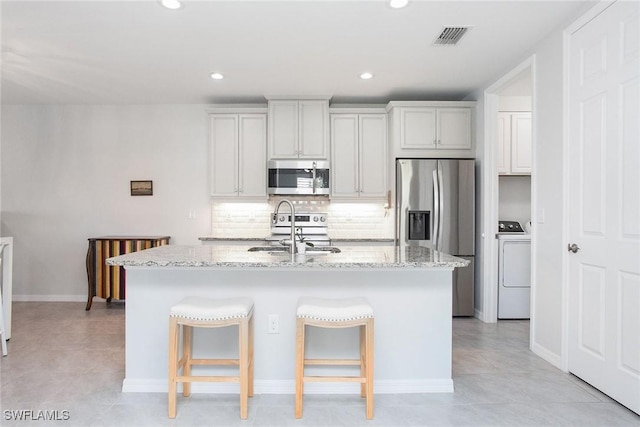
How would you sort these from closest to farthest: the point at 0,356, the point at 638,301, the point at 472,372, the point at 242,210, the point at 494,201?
the point at 638,301 < the point at 472,372 < the point at 0,356 < the point at 494,201 < the point at 242,210

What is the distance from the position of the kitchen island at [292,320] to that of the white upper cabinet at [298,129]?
2.26 meters

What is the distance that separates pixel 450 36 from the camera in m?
2.90

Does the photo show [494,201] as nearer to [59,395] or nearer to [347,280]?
[347,280]

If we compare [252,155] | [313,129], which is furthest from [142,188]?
[313,129]

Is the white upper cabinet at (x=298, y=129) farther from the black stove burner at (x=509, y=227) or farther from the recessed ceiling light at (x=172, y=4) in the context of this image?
the black stove burner at (x=509, y=227)

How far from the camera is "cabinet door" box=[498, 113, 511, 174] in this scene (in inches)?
169

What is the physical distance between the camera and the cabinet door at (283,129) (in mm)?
4402

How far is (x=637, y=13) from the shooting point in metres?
2.09

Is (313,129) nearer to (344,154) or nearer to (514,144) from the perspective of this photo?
(344,154)

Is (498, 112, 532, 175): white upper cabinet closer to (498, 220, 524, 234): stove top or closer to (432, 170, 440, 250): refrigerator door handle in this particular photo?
(498, 220, 524, 234): stove top

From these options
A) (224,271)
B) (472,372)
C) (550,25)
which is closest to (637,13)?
(550,25)

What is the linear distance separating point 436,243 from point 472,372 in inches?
64.4

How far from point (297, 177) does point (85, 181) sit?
279 cm

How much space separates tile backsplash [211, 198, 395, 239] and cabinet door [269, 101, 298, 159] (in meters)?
0.67
